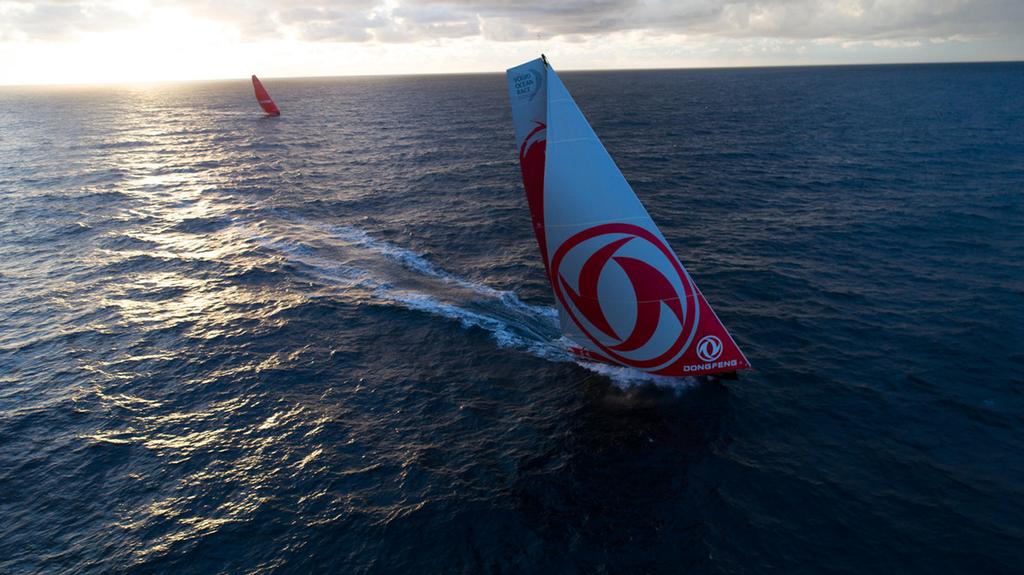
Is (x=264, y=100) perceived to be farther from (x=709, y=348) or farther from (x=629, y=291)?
(x=709, y=348)

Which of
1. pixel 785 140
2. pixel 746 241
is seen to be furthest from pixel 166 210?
pixel 785 140

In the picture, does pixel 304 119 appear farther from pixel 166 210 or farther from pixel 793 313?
pixel 793 313

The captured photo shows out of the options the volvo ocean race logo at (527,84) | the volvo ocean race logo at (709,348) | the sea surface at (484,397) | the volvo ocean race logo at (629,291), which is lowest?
the sea surface at (484,397)

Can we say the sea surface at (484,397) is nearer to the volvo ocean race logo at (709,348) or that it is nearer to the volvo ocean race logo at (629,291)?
the volvo ocean race logo at (709,348)

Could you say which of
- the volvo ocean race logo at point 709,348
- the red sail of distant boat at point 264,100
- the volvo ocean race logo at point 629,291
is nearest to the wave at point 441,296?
the volvo ocean race logo at point 709,348

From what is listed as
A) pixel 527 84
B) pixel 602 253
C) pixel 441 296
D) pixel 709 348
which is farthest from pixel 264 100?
pixel 709 348

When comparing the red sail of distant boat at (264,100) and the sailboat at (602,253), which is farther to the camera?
the red sail of distant boat at (264,100)

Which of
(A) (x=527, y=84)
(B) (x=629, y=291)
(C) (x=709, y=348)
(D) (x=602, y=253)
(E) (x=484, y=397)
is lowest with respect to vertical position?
(E) (x=484, y=397)
